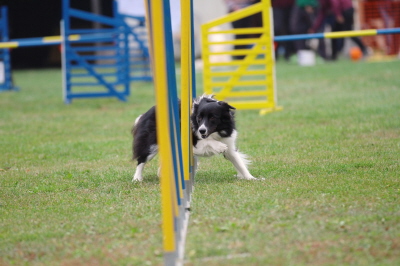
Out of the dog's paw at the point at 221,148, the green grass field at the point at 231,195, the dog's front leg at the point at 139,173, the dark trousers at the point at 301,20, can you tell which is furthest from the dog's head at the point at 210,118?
the dark trousers at the point at 301,20

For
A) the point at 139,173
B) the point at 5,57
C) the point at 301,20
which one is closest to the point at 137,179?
the point at 139,173

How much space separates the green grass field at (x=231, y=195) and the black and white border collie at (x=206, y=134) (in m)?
0.22

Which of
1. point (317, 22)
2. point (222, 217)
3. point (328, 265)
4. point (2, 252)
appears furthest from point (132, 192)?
point (317, 22)

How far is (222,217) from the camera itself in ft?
14.4

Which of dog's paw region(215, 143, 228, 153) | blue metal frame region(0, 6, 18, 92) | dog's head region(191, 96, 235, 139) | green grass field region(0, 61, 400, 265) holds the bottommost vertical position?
green grass field region(0, 61, 400, 265)

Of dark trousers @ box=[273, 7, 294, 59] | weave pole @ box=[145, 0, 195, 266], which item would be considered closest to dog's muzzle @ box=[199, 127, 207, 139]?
weave pole @ box=[145, 0, 195, 266]

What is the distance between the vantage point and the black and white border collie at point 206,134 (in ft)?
18.8

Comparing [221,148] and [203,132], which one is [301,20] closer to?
[221,148]

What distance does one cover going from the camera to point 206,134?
18.6 feet

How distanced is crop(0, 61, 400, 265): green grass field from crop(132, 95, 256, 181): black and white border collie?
0.73 feet

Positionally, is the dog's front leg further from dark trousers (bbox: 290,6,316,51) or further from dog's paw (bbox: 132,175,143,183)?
dark trousers (bbox: 290,6,316,51)

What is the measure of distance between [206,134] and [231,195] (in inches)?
32.1

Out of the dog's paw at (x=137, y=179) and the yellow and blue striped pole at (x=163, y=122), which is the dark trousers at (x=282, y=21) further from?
the yellow and blue striped pole at (x=163, y=122)

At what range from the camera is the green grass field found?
3.70 m
